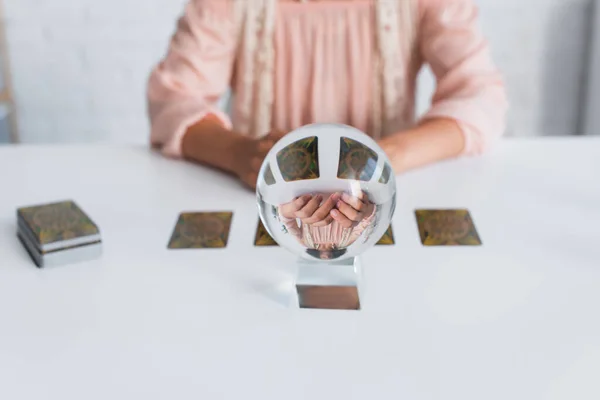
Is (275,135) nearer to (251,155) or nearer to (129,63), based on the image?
(251,155)

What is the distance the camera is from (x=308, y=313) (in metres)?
0.76

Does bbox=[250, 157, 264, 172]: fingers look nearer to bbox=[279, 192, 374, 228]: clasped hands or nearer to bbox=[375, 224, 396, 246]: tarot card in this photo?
bbox=[375, 224, 396, 246]: tarot card

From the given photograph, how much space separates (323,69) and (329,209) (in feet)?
2.59

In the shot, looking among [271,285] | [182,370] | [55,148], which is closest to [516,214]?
[271,285]

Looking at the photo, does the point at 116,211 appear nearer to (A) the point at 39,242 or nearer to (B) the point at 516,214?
(A) the point at 39,242

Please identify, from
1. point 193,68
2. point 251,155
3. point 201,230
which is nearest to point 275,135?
point 251,155

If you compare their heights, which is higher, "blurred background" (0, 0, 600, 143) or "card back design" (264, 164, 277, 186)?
"card back design" (264, 164, 277, 186)

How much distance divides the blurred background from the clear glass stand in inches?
78.2

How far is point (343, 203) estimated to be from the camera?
71cm

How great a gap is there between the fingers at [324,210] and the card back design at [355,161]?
0.07 ft

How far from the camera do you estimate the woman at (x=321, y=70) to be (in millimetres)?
1268

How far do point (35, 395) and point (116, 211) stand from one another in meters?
0.43

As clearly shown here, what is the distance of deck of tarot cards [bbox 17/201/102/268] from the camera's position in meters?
0.87

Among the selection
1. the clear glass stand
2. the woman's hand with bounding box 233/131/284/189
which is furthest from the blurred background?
the clear glass stand
